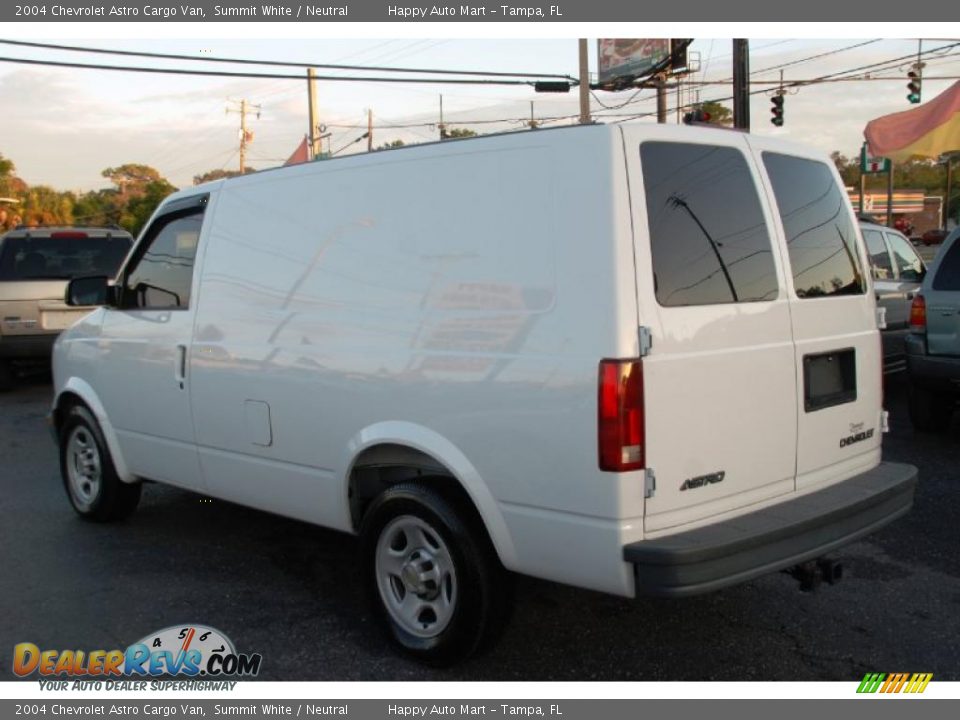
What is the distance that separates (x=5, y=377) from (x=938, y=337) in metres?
10.8

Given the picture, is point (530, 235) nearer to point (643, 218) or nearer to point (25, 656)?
point (643, 218)

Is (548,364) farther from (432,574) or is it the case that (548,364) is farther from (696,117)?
(696,117)

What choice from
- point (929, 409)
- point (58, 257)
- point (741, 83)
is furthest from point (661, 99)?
point (929, 409)

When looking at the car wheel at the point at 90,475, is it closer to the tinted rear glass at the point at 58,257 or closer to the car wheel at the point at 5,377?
the tinted rear glass at the point at 58,257

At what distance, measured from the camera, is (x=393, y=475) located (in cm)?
409

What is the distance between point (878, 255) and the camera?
1014cm

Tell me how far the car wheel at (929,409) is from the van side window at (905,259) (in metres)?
3.00

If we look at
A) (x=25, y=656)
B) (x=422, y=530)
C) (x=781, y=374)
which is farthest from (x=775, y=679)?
(x=25, y=656)

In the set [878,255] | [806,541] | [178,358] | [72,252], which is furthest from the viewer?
[72,252]

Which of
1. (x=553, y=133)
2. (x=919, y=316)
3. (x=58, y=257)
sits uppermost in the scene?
(x=553, y=133)

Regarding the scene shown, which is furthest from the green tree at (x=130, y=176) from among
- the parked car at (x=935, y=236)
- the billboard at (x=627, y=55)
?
the parked car at (x=935, y=236)

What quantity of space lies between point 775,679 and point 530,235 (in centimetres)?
203

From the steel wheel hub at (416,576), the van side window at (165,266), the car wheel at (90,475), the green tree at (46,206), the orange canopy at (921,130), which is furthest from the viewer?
the green tree at (46,206)

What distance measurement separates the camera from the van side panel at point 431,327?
3.21 metres
